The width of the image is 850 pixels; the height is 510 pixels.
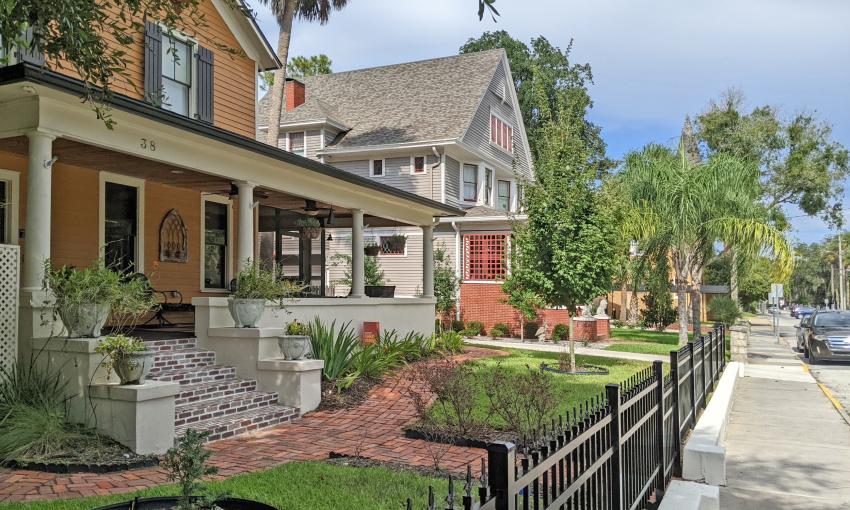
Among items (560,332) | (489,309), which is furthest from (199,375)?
(489,309)

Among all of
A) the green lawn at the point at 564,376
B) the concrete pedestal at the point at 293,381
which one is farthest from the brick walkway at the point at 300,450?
the green lawn at the point at 564,376

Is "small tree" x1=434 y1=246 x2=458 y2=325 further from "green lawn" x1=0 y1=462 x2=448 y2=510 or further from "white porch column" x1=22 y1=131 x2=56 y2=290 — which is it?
"green lawn" x1=0 y1=462 x2=448 y2=510

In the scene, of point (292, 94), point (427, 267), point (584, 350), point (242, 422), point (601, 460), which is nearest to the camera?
point (601, 460)

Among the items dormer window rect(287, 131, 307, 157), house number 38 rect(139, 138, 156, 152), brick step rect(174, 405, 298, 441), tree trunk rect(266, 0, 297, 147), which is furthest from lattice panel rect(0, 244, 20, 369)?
dormer window rect(287, 131, 307, 157)

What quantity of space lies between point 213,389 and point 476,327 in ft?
55.6

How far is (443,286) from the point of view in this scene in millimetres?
25797

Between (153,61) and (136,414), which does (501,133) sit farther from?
(136,414)

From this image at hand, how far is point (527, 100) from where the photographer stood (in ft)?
149

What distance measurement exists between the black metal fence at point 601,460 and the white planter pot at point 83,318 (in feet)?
15.3

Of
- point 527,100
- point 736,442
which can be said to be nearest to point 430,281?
point 736,442

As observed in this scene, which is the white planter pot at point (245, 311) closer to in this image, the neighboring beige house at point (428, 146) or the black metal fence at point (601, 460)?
the black metal fence at point (601, 460)

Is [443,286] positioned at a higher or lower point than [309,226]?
lower

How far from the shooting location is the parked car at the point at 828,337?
20500mm

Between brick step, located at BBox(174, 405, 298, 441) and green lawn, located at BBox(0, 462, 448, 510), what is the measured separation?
175 centimetres
